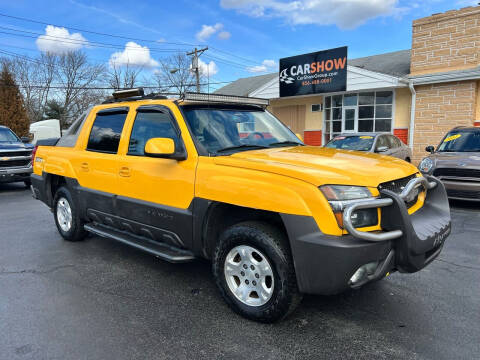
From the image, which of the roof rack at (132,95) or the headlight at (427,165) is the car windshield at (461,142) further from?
the roof rack at (132,95)

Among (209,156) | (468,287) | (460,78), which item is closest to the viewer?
(209,156)

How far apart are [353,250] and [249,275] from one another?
933 mm

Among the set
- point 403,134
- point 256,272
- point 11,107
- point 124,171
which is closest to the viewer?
point 256,272

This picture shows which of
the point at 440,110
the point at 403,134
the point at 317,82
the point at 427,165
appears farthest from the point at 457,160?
the point at 317,82

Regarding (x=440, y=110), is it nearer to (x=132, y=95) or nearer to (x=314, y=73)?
(x=314, y=73)

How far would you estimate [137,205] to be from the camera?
12.6 ft

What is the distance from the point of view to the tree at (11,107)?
28438 millimetres

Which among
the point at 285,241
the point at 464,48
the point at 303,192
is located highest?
the point at 464,48

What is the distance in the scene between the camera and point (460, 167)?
7074mm

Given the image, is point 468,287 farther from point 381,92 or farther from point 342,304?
point 381,92

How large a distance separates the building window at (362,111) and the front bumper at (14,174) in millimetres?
13012

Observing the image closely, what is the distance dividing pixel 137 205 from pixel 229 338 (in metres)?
1.73

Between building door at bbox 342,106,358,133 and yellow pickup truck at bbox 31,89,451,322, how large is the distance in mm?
13387

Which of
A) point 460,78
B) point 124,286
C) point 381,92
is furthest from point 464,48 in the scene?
point 124,286
